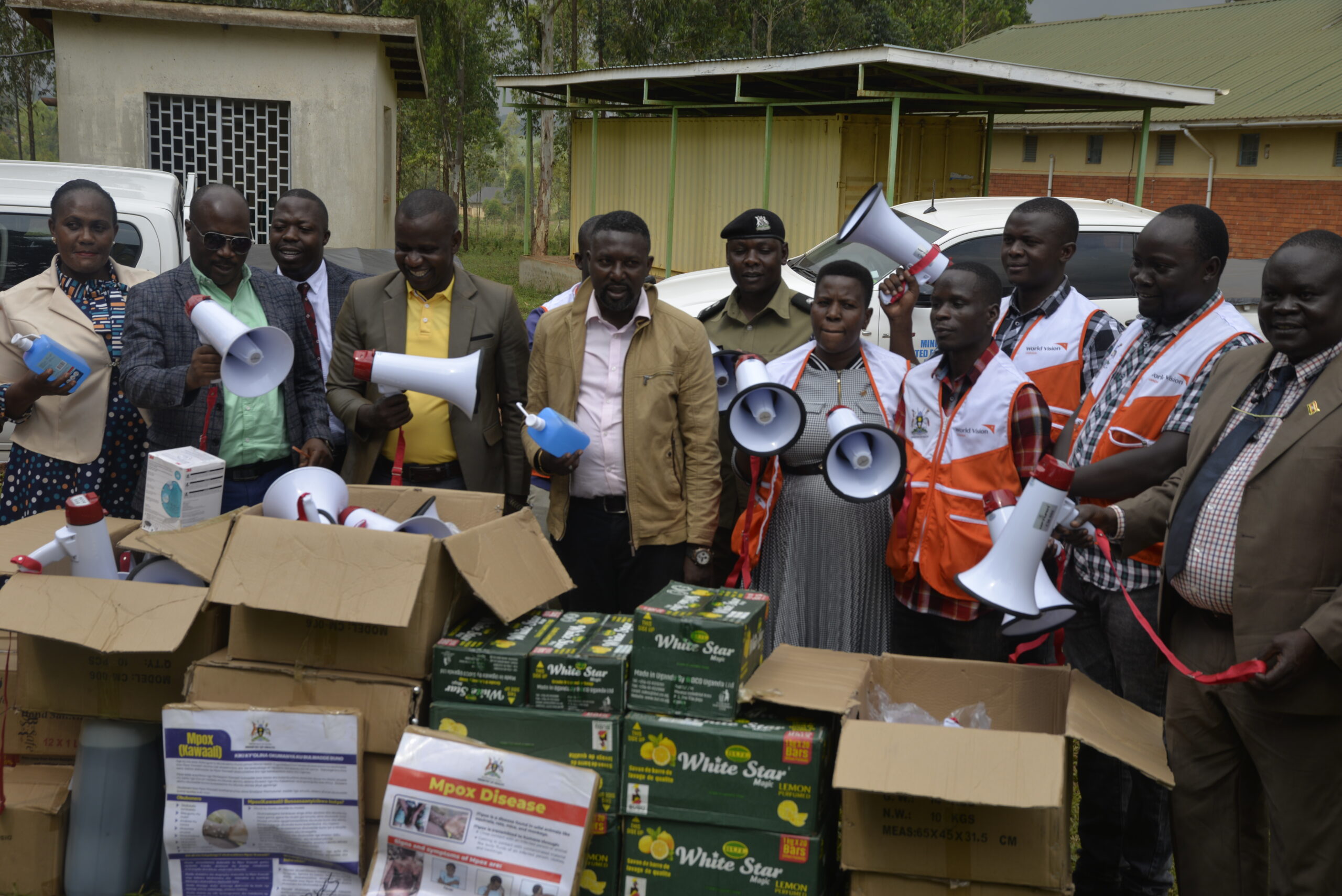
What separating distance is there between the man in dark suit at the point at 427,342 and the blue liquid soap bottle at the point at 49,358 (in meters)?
0.81

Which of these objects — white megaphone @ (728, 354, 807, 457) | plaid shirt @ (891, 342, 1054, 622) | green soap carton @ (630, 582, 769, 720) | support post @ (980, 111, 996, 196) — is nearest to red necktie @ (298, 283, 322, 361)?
white megaphone @ (728, 354, 807, 457)

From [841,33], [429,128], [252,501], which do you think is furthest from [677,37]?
[252,501]

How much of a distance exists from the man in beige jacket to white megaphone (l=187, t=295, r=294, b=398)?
2.82 feet

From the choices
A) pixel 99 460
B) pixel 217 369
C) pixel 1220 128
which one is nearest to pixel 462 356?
pixel 217 369

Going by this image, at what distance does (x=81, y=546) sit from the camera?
3.06 meters

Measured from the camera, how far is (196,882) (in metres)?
2.88

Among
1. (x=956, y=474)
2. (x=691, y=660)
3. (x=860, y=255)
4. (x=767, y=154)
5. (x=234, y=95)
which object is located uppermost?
(x=234, y=95)

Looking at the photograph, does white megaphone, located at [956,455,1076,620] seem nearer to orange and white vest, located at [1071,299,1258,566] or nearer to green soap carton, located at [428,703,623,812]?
orange and white vest, located at [1071,299,1258,566]

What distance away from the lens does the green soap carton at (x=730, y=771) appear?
2686 mm

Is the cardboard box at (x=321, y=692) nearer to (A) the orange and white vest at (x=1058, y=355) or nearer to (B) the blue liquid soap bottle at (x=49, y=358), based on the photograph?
(B) the blue liquid soap bottle at (x=49, y=358)

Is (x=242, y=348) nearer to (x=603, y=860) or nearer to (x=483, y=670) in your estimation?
(x=483, y=670)

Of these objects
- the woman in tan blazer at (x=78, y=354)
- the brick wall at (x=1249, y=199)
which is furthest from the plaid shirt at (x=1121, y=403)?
the brick wall at (x=1249, y=199)

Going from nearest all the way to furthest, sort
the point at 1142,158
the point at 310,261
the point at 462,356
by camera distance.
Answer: the point at 462,356 → the point at 310,261 → the point at 1142,158

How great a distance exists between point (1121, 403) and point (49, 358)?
3341mm
